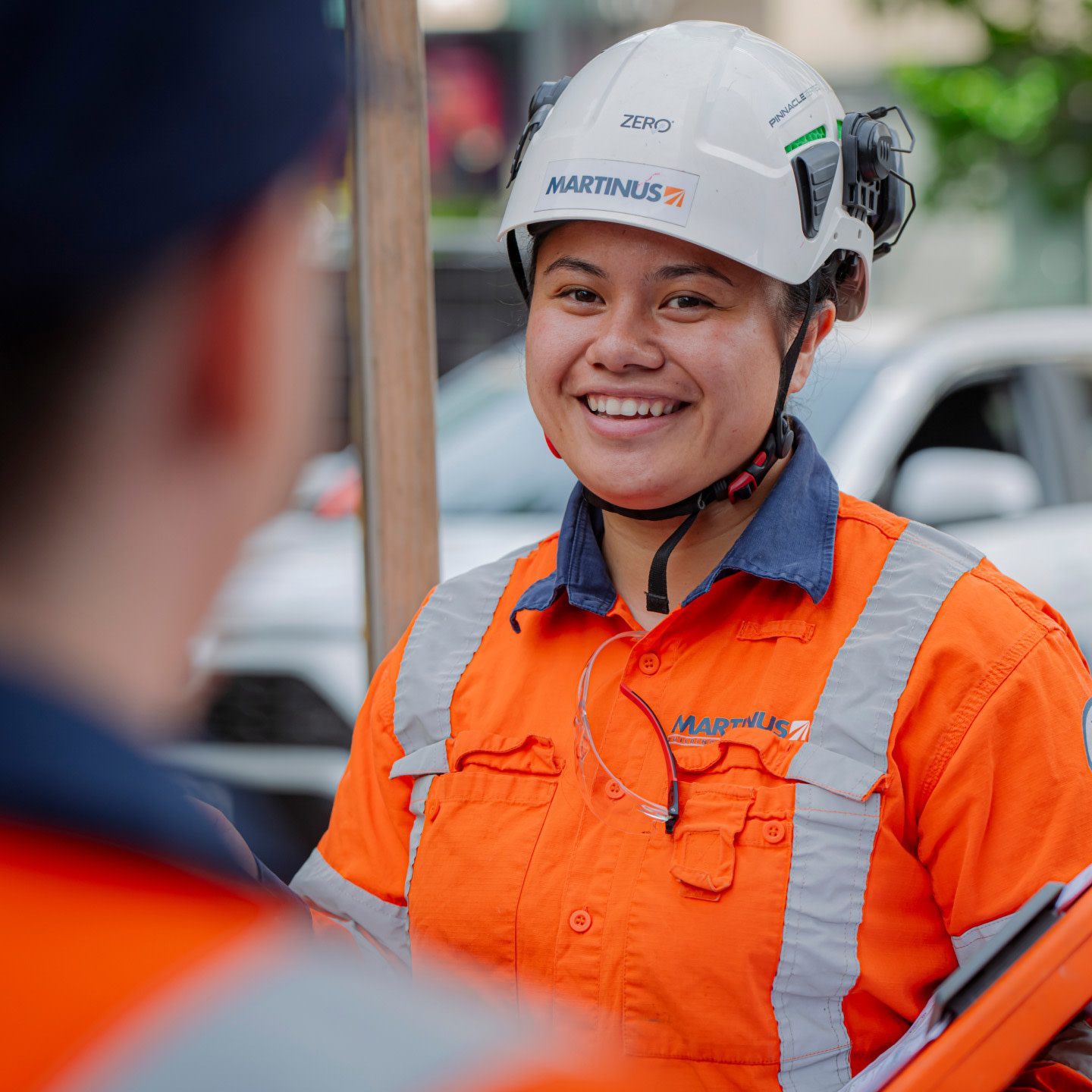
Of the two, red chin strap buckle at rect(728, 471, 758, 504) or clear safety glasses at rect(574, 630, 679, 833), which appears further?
red chin strap buckle at rect(728, 471, 758, 504)

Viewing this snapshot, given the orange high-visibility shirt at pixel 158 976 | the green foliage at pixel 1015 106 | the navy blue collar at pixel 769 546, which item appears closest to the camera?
the orange high-visibility shirt at pixel 158 976

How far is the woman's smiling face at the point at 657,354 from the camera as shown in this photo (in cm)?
182

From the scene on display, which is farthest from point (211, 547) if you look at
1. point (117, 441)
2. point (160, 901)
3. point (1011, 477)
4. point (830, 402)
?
point (1011, 477)

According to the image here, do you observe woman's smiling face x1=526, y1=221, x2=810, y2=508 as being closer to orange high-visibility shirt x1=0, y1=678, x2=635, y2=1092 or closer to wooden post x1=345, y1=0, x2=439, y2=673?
wooden post x1=345, y1=0, x2=439, y2=673

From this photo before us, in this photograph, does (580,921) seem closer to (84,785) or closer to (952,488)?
(84,785)

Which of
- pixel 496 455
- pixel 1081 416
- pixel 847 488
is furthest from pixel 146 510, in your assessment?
pixel 1081 416

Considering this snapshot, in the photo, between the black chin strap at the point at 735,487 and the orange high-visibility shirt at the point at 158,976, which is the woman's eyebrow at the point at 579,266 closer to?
the black chin strap at the point at 735,487

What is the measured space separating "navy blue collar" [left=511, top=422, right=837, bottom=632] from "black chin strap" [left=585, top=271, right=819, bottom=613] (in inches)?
1.3

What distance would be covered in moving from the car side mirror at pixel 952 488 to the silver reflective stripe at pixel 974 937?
2916 mm

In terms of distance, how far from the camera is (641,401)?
1858 millimetres

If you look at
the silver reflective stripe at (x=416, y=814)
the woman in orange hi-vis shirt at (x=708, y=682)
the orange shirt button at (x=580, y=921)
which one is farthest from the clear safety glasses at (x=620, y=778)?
the silver reflective stripe at (x=416, y=814)

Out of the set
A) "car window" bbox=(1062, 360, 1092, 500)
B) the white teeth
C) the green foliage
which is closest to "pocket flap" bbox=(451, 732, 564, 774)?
the white teeth

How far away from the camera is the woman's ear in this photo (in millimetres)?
1952

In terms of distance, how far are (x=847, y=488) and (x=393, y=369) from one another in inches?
91.7
